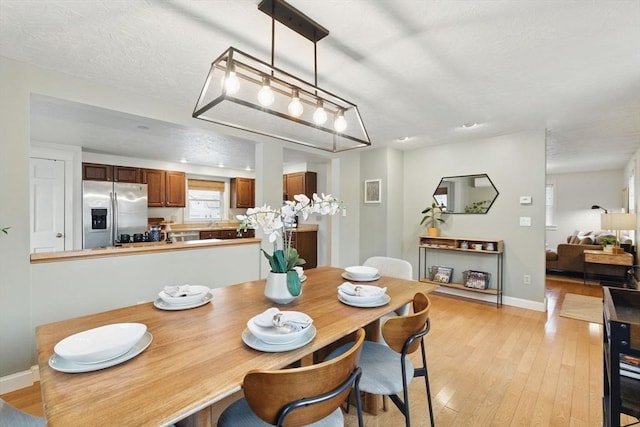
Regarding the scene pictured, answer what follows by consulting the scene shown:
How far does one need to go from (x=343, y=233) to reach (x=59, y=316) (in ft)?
11.9

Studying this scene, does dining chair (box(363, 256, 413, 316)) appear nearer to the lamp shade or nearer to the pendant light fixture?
the pendant light fixture

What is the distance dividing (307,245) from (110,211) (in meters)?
3.46

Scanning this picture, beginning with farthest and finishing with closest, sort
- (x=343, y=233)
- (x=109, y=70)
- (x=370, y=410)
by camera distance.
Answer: (x=343, y=233) → (x=109, y=70) → (x=370, y=410)

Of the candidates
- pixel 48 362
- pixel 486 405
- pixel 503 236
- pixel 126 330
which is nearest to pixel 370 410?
pixel 486 405

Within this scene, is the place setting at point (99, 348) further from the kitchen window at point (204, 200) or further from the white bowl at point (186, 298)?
the kitchen window at point (204, 200)

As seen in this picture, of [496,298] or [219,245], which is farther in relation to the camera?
[496,298]

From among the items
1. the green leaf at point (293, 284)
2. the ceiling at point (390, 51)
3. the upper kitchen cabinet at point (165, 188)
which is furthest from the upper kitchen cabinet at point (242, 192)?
the green leaf at point (293, 284)

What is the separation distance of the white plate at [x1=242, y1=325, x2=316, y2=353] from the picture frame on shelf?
370 cm

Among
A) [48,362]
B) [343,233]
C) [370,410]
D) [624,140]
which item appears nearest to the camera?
[48,362]

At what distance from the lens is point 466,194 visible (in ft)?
14.3

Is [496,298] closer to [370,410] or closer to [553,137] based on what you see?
[553,137]

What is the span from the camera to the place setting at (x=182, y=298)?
1509 millimetres

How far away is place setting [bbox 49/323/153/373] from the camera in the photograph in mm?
934

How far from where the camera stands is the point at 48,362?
3.16ft
